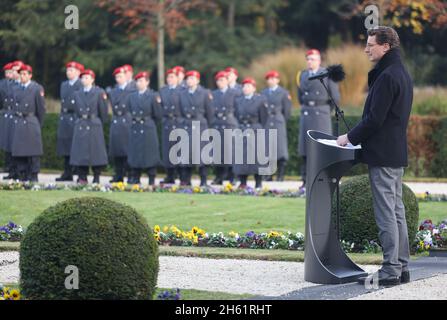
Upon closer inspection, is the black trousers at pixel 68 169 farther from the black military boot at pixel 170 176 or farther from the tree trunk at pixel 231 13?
the tree trunk at pixel 231 13

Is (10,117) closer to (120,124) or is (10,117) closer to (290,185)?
(120,124)

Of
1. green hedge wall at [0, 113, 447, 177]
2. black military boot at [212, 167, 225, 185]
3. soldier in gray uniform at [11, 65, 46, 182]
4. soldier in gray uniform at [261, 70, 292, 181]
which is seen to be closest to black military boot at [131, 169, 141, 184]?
black military boot at [212, 167, 225, 185]

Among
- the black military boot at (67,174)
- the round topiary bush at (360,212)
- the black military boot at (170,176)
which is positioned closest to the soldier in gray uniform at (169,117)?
the black military boot at (170,176)

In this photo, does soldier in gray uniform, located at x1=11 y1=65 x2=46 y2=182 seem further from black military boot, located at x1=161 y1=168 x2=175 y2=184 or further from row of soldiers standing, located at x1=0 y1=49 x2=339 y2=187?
black military boot, located at x1=161 y1=168 x2=175 y2=184

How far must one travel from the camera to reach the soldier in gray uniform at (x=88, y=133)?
853 inches

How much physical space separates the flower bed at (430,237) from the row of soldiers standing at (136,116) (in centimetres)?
734

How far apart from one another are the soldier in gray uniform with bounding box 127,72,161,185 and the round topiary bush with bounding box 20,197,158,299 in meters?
13.3

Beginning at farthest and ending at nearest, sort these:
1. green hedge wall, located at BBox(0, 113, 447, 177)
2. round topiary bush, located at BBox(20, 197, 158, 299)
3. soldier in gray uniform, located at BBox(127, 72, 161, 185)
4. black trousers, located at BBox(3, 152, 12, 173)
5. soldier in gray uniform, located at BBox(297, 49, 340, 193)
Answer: green hedge wall, located at BBox(0, 113, 447, 177) → black trousers, located at BBox(3, 152, 12, 173) → soldier in gray uniform, located at BBox(127, 72, 161, 185) → soldier in gray uniform, located at BBox(297, 49, 340, 193) → round topiary bush, located at BBox(20, 197, 158, 299)

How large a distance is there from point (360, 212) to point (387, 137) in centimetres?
241

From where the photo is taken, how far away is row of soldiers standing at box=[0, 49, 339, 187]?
21.7 m

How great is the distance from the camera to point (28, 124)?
71.6 feet

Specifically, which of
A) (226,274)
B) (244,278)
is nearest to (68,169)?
(226,274)

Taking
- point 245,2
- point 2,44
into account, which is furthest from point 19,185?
point 245,2
